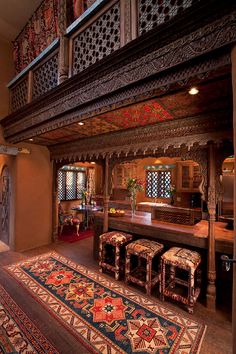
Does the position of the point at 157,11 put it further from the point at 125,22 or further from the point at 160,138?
the point at 160,138

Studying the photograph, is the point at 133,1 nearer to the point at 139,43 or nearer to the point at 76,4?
the point at 139,43

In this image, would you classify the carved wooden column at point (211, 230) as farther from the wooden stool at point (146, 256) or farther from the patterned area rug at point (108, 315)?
the wooden stool at point (146, 256)

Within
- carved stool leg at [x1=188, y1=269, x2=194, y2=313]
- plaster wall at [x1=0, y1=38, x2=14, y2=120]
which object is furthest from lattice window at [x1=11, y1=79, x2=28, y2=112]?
carved stool leg at [x1=188, y1=269, x2=194, y2=313]

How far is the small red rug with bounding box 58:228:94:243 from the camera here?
5219mm

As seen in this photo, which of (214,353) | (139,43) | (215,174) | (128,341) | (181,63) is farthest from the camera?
(215,174)

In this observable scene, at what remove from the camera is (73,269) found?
3336 millimetres

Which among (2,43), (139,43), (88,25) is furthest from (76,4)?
(2,43)

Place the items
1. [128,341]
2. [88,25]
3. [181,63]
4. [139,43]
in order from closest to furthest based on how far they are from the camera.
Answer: [181,63], [139,43], [128,341], [88,25]

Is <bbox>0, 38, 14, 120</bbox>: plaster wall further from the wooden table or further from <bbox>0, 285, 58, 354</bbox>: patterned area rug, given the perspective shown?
<bbox>0, 285, 58, 354</bbox>: patterned area rug

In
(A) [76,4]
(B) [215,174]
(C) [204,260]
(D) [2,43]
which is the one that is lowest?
(C) [204,260]

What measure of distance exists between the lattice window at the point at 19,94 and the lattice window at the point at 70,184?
3.60 metres

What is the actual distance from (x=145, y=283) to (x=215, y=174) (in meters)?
1.92

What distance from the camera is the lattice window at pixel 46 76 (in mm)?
2729

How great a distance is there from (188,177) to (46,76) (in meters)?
5.07
